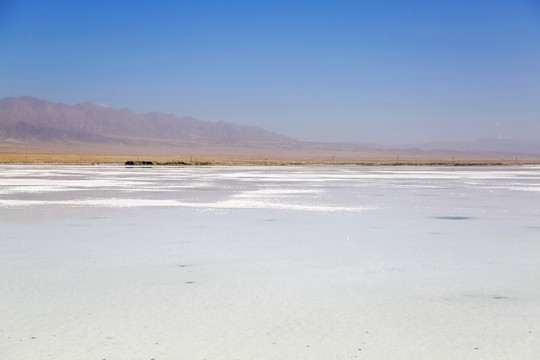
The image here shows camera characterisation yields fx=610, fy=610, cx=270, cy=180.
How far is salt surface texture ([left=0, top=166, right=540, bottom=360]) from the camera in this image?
4316mm

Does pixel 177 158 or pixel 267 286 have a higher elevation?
pixel 177 158

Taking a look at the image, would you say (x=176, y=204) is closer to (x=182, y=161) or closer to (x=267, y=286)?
(x=267, y=286)

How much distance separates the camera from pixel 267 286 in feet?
20.3

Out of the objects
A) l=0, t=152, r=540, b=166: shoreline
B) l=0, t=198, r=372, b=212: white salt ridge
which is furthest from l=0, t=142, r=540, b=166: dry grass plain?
l=0, t=198, r=372, b=212: white salt ridge

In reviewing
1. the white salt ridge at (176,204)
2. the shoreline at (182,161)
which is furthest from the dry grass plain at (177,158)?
the white salt ridge at (176,204)

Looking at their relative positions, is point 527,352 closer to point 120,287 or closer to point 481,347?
point 481,347

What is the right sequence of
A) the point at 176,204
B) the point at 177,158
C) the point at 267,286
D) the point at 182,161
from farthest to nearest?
the point at 177,158 < the point at 182,161 < the point at 176,204 < the point at 267,286

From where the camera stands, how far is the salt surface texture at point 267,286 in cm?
432

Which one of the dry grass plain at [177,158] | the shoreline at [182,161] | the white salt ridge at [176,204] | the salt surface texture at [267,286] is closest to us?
the salt surface texture at [267,286]

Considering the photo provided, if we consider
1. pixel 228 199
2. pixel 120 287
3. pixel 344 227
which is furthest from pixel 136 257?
pixel 228 199

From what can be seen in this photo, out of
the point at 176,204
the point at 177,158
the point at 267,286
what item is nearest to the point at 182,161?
the point at 177,158

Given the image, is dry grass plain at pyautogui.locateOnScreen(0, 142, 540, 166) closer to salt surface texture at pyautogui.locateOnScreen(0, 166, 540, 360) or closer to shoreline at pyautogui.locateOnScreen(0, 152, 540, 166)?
shoreline at pyautogui.locateOnScreen(0, 152, 540, 166)

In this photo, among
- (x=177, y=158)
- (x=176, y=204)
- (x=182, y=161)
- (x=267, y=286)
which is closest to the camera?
(x=267, y=286)

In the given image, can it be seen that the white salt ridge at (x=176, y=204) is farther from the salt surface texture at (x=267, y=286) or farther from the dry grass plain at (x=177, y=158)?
the dry grass plain at (x=177, y=158)
